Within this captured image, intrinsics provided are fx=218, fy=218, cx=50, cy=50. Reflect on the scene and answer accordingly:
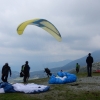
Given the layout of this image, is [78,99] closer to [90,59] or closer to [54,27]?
[54,27]

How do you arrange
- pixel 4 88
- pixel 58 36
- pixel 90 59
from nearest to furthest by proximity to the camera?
pixel 4 88 → pixel 58 36 → pixel 90 59

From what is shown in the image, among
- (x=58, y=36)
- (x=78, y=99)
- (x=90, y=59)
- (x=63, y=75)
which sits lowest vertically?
(x=78, y=99)

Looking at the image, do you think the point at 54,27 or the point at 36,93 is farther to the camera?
the point at 54,27

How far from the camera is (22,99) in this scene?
13.7m

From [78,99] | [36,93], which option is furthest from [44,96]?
[78,99]

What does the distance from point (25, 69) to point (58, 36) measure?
5420 mm

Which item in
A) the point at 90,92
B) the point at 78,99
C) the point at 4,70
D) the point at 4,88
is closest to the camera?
the point at 78,99

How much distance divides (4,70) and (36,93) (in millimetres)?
7437

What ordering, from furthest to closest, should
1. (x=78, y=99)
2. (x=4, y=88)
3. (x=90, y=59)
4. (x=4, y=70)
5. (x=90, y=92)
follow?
(x=90, y=59) → (x=4, y=70) → (x=4, y=88) → (x=90, y=92) → (x=78, y=99)

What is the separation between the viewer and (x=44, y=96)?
14391 mm

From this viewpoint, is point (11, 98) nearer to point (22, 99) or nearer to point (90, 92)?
point (22, 99)

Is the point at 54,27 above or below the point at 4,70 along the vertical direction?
above

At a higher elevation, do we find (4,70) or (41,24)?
(41,24)


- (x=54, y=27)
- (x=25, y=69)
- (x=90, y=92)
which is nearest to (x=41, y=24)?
(x=54, y=27)
